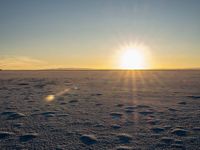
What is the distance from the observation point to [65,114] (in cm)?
1110

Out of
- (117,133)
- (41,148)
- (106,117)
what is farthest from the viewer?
(106,117)

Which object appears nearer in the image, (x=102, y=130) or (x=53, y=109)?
(x=102, y=130)

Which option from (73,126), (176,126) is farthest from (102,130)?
(176,126)

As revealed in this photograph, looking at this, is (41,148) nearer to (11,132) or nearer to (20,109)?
(11,132)

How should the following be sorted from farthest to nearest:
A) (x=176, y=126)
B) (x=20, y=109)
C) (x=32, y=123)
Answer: (x=20, y=109), (x=32, y=123), (x=176, y=126)

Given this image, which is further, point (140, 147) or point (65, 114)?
point (65, 114)

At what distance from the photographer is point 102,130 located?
27.5ft

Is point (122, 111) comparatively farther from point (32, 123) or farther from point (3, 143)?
point (3, 143)

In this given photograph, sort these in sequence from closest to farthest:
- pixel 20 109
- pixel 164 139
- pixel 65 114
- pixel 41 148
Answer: pixel 41 148, pixel 164 139, pixel 65 114, pixel 20 109

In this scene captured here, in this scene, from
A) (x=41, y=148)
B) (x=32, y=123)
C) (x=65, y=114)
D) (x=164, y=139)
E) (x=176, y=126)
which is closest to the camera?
(x=41, y=148)

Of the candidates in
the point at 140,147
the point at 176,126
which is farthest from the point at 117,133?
the point at 176,126

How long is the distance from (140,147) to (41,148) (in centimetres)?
323

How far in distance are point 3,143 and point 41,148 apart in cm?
143

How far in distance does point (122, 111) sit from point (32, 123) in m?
5.06
